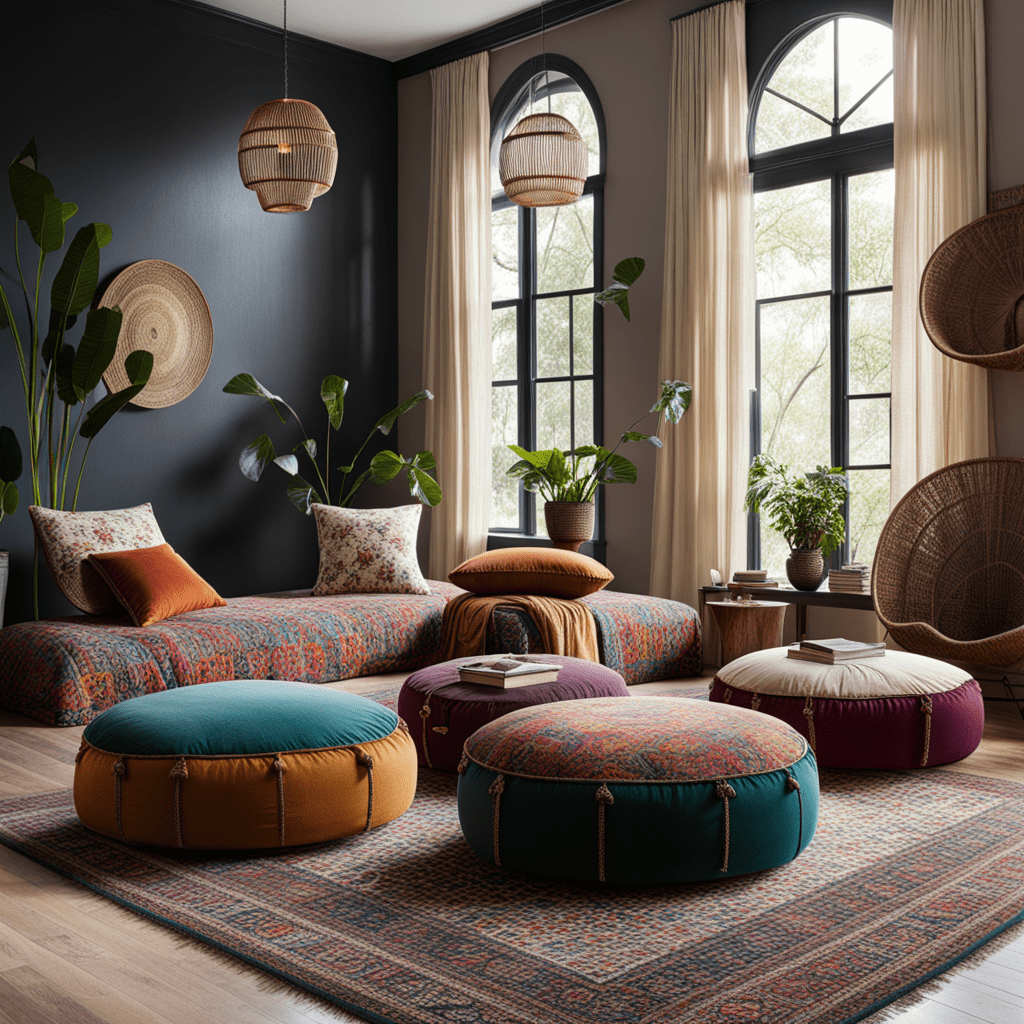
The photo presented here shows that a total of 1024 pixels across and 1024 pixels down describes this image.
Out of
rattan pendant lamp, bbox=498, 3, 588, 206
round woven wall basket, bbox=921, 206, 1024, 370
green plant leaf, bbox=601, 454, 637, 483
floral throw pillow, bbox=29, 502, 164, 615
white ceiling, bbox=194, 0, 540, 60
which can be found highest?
white ceiling, bbox=194, 0, 540, 60

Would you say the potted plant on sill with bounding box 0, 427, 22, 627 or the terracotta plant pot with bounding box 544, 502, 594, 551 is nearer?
the potted plant on sill with bounding box 0, 427, 22, 627

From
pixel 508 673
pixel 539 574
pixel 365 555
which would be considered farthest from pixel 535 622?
pixel 508 673

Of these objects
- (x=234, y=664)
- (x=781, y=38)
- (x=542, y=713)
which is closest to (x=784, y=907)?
(x=542, y=713)

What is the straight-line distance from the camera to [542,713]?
2955 mm

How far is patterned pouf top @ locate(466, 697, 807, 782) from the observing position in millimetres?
2602

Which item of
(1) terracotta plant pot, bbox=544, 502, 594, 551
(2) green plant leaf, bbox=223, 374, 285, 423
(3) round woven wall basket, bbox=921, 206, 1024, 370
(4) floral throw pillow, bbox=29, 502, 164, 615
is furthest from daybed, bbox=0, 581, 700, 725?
(3) round woven wall basket, bbox=921, 206, 1024, 370

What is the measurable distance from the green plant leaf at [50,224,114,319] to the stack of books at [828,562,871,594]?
3768 mm

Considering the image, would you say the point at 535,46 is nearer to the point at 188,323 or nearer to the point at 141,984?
the point at 188,323

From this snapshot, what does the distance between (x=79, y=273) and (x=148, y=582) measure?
1.59 meters

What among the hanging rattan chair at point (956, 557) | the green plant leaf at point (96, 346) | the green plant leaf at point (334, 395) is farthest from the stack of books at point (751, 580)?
the green plant leaf at point (96, 346)

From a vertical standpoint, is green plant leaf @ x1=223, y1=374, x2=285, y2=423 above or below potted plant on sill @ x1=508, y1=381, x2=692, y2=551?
above

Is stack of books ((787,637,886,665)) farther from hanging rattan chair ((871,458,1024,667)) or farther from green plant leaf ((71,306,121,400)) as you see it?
green plant leaf ((71,306,121,400))

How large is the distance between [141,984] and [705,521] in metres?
4.21

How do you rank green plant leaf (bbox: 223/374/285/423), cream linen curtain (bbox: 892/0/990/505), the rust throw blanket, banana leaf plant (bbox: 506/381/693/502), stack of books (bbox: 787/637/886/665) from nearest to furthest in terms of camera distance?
1. stack of books (bbox: 787/637/886/665)
2. cream linen curtain (bbox: 892/0/990/505)
3. the rust throw blanket
4. banana leaf plant (bbox: 506/381/693/502)
5. green plant leaf (bbox: 223/374/285/423)
